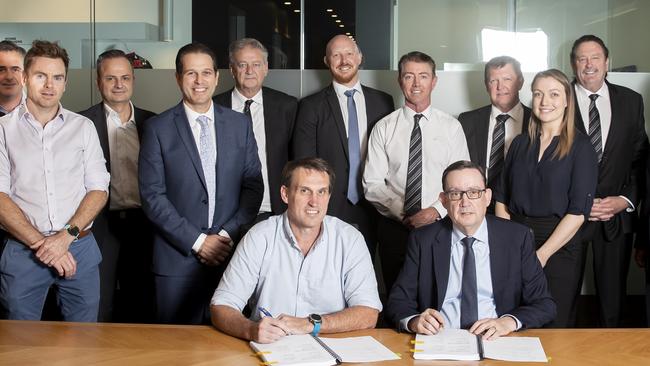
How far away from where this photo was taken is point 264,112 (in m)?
4.58

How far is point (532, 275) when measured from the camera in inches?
123

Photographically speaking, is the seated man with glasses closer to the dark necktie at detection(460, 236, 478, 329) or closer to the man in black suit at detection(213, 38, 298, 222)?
the dark necktie at detection(460, 236, 478, 329)

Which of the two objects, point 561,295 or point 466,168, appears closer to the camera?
point 466,168

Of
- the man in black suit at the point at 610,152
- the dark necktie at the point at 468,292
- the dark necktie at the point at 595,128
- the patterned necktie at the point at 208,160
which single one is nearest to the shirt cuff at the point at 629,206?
the man in black suit at the point at 610,152

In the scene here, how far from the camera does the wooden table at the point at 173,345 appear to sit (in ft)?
7.71

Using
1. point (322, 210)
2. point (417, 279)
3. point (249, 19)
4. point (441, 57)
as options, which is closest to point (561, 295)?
point (417, 279)

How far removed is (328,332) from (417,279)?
61 centimetres

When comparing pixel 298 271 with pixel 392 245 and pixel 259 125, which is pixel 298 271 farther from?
pixel 259 125

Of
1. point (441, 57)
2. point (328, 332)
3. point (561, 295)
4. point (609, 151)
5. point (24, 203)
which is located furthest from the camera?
point (441, 57)

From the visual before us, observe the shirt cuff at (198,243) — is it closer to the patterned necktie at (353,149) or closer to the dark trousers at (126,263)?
the dark trousers at (126,263)

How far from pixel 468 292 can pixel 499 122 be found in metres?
1.69

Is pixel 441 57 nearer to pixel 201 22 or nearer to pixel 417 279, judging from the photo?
pixel 201 22

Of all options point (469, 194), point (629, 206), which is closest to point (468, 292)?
point (469, 194)

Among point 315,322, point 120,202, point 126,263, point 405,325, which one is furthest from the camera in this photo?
point 126,263
